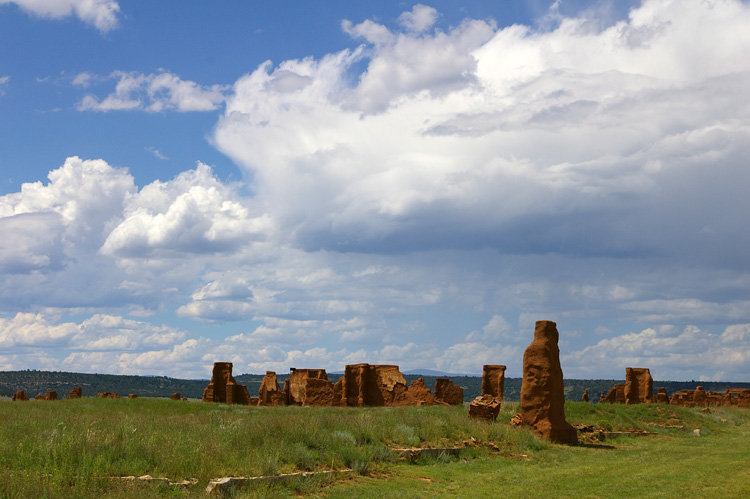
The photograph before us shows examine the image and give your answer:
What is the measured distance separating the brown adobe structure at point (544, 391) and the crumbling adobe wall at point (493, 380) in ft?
62.8

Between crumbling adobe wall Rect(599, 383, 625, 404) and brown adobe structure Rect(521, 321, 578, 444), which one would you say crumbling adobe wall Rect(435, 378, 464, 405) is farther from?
brown adobe structure Rect(521, 321, 578, 444)

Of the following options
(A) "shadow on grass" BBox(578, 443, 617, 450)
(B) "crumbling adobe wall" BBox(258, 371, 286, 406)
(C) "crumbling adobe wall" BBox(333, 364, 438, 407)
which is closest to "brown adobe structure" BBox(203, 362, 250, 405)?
(B) "crumbling adobe wall" BBox(258, 371, 286, 406)

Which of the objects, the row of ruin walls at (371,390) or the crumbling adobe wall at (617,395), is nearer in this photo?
the row of ruin walls at (371,390)

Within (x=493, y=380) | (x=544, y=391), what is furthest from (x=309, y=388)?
(x=544, y=391)

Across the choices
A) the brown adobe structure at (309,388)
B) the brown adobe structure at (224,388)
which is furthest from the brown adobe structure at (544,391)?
the brown adobe structure at (224,388)

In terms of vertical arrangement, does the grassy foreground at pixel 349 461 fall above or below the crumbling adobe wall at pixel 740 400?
above

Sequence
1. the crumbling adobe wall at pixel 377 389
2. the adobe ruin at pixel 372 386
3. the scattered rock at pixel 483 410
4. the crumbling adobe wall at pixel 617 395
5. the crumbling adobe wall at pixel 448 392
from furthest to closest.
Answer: the crumbling adobe wall at pixel 617 395, the crumbling adobe wall at pixel 448 392, the adobe ruin at pixel 372 386, the crumbling adobe wall at pixel 377 389, the scattered rock at pixel 483 410

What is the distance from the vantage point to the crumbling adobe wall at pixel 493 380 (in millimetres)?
42594

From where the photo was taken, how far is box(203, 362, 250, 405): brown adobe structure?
51.1 m

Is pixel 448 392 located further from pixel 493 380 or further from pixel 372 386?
pixel 372 386

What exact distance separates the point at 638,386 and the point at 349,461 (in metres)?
43.4

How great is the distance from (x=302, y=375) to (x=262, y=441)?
32.9 m

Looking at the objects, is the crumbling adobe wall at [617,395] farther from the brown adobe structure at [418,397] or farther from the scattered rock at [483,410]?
the scattered rock at [483,410]

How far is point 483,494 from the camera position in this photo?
499 inches
